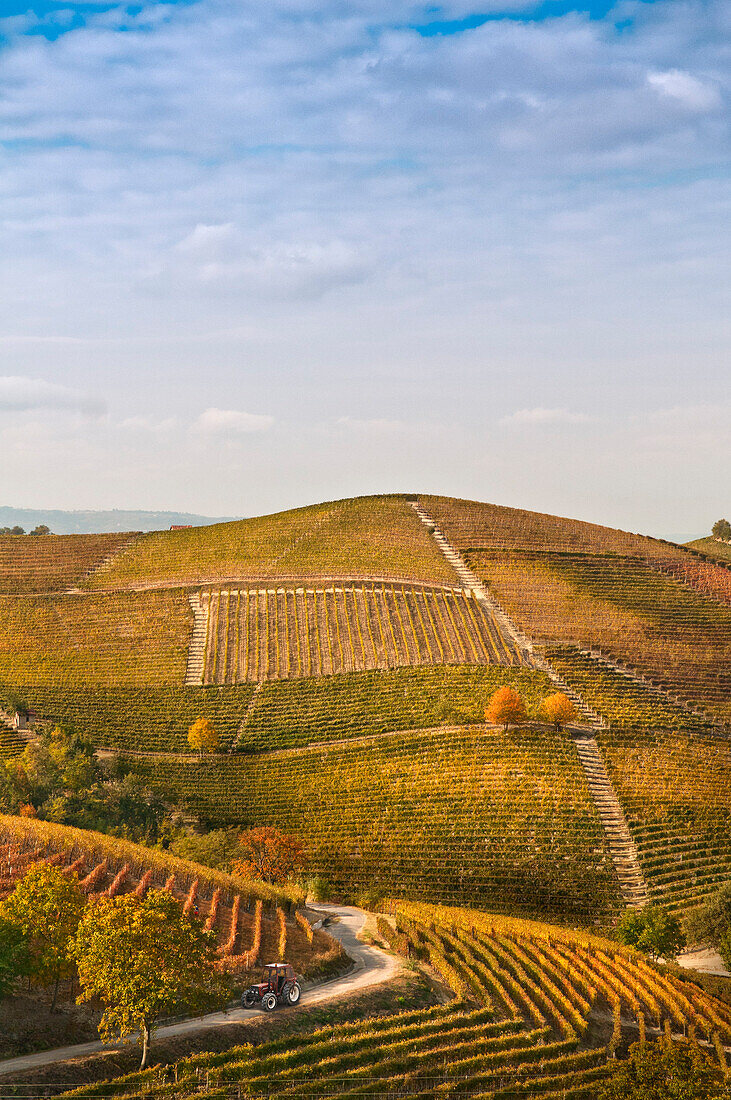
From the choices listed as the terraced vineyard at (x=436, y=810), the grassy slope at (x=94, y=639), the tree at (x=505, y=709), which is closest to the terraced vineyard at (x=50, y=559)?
the grassy slope at (x=94, y=639)

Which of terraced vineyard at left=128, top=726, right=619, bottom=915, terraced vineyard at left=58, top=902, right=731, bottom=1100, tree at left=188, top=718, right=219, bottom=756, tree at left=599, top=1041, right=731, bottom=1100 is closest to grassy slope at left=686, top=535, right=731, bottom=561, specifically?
terraced vineyard at left=128, top=726, right=619, bottom=915

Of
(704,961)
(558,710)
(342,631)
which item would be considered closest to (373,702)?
(342,631)

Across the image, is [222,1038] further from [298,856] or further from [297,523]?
[297,523]

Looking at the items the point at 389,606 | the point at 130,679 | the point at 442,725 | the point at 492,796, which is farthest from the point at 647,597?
the point at 130,679

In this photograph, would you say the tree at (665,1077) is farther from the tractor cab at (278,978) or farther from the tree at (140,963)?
the tree at (140,963)

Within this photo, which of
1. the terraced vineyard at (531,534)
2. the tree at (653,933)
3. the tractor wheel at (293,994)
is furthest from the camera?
the terraced vineyard at (531,534)

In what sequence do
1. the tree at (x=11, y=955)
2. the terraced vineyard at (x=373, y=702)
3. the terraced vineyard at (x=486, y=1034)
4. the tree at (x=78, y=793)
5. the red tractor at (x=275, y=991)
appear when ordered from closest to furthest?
1. the terraced vineyard at (x=486, y=1034)
2. the tree at (x=11, y=955)
3. the red tractor at (x=275, y=991)
4. the tree at (x=78, y=793)
5. the terraced vineyard at (x=373, y=702)

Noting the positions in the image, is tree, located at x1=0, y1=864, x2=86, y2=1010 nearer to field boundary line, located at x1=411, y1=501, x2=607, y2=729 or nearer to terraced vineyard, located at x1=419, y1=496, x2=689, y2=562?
field boundary line, located at x1=411, y1=501, x2=607, y2=729
